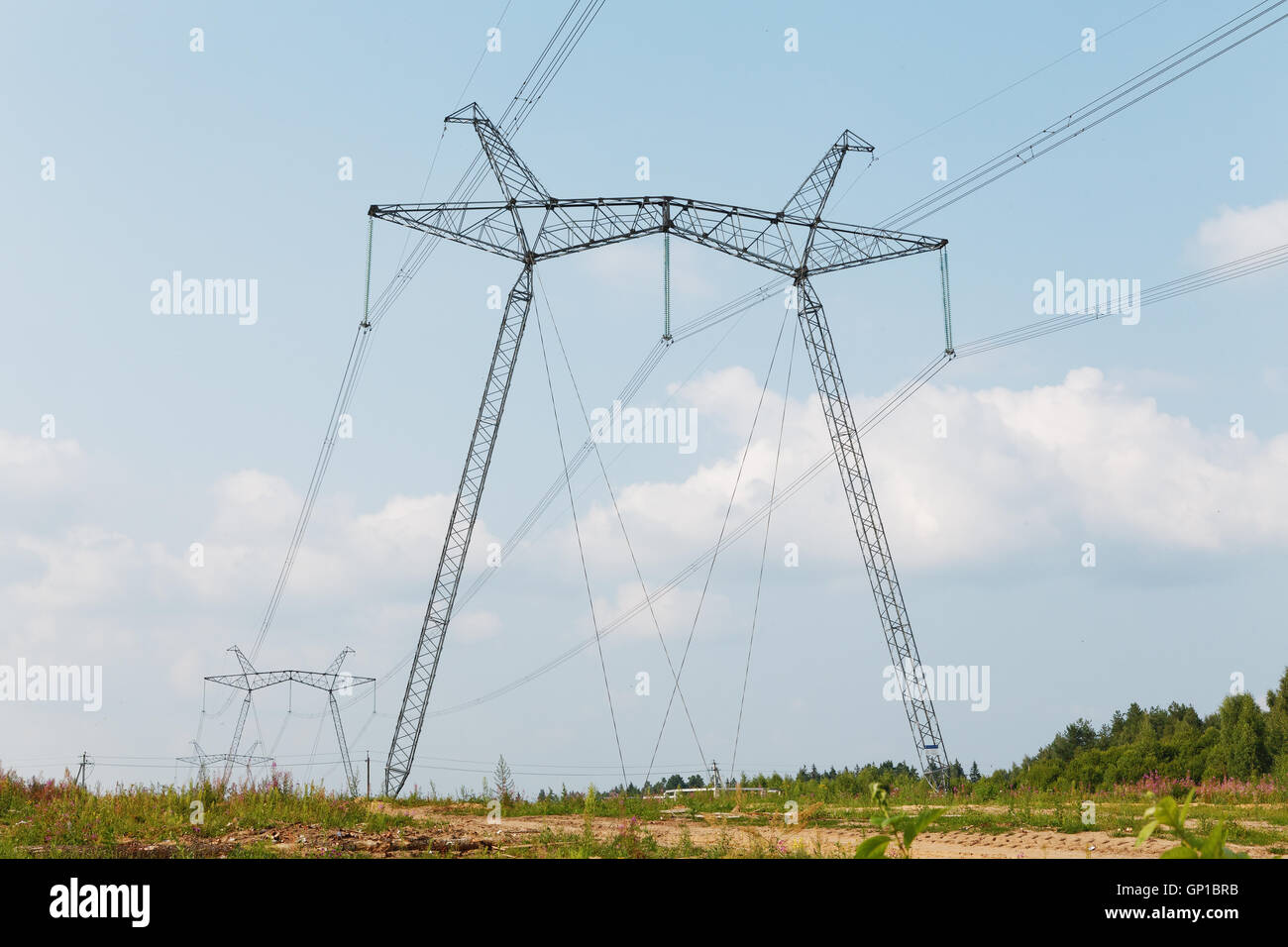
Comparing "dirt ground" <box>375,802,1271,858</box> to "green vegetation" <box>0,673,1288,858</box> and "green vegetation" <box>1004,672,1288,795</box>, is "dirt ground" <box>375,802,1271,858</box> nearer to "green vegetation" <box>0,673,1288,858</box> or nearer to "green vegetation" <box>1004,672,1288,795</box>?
"green vegetation" <box>0,673,1288,858</box>

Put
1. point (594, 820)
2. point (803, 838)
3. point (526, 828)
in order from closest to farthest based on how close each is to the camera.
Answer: point (803, 838) < point (526, 828) < point (594, 820)

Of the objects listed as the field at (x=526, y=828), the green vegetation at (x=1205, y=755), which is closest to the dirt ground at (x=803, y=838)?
the field at (x=526, y=828)

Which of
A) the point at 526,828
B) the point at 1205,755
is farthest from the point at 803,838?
the point at 1205,755

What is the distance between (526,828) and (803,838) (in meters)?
4.79

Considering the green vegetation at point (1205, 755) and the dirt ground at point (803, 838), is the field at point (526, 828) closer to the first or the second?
the dirt ground at point (803, 838)

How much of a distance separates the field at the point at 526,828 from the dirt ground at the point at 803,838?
0.04 m

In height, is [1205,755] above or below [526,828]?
below

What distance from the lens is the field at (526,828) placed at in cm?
1476

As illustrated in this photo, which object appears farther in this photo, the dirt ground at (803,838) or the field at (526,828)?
the dirt ground at (803,838)

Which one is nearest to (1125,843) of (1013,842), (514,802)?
(1013,842)

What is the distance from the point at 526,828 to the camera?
19.0 meters

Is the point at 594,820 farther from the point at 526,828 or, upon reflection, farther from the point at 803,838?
the point at 803,838
